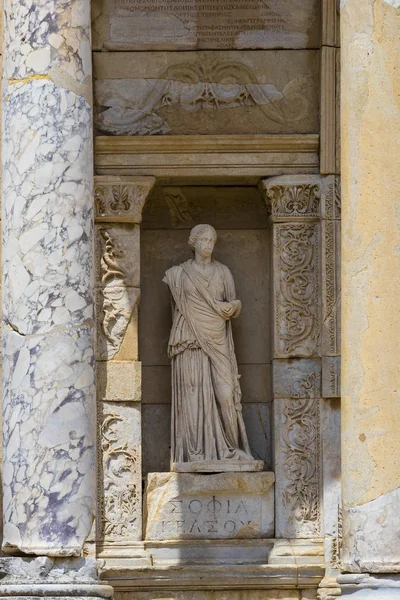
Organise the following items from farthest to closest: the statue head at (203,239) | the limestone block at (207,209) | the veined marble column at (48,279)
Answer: the limestone block at (207,209)
the statue head at (203,239)
the veined marble column at (48,279)

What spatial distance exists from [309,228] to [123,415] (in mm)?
2996

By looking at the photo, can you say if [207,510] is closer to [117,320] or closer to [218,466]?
[218,466]

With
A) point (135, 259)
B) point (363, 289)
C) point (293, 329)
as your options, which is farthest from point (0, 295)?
point (363, 289)

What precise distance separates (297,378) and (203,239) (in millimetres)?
1908

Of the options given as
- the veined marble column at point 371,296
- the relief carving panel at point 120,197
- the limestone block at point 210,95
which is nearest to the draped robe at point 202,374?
the relief carving panel at point 120,197

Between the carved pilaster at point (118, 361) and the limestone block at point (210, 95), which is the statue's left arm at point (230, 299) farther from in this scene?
the limestone block at point (210, 95)

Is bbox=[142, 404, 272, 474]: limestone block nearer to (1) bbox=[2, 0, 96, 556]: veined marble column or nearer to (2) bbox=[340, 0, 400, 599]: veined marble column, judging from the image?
(1) bbox=[2, 0, 96, 556]: veined marble column

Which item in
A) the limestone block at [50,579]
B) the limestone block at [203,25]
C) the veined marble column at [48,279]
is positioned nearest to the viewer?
the limestone block at [50,579]

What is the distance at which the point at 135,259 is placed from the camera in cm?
2231

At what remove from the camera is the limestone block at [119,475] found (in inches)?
865

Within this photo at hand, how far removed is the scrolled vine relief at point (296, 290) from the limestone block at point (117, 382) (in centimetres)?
168

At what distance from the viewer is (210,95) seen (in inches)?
885

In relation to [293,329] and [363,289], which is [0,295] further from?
[363,289]

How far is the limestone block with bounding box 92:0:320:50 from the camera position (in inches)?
888
